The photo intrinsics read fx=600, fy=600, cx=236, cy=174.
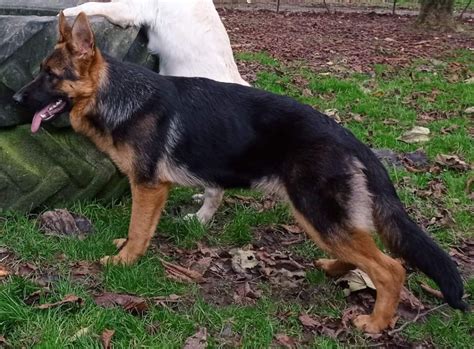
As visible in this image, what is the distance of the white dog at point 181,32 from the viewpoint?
211 inches

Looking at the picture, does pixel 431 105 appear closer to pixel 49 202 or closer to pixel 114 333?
pixel 49 202

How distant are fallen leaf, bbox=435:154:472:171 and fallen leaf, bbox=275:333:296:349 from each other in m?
3.54

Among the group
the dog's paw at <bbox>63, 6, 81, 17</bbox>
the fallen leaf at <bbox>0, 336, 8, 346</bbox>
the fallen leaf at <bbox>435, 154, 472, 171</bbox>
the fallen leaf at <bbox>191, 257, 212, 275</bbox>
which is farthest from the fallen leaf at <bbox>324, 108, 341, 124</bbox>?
the fallen leaf at <bbox>0, 336, 8, 346</bbox>

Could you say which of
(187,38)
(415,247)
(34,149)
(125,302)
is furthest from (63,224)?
(415,247)

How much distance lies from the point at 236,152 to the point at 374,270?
1205 millimetres

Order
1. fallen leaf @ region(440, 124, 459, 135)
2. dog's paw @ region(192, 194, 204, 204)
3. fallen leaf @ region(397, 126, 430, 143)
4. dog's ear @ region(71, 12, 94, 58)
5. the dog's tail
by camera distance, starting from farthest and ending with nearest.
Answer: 1. fallen leaf @ region(440, 124, 459, 135)
2. fallen leaf @ region(397, 126, 430, 143)
3. dog's paw @ region(192, 194, 204, 204)
4. dog's ear @ region(71, 12, 94, 58)
5. the dog's tail

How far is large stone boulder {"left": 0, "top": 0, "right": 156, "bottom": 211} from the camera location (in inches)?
181

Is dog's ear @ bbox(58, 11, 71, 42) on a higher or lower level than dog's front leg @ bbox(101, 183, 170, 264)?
higher

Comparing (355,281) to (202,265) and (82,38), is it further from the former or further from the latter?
(82,38)

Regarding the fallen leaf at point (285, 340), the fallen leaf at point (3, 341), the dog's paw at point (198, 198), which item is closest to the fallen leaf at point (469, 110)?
the dog's paw at point (198, 198)

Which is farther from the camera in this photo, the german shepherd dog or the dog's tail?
the german shepherd dog

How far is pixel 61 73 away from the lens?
4059 millimetres

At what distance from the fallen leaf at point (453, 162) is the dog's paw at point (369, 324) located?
3.08 metres

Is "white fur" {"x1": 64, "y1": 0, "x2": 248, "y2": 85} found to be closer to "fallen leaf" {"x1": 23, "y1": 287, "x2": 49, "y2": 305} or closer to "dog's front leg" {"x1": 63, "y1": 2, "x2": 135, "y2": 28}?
"dog's front leg" {"x1": 63, "y1": 2, "x2": 135, "y2": 28}
